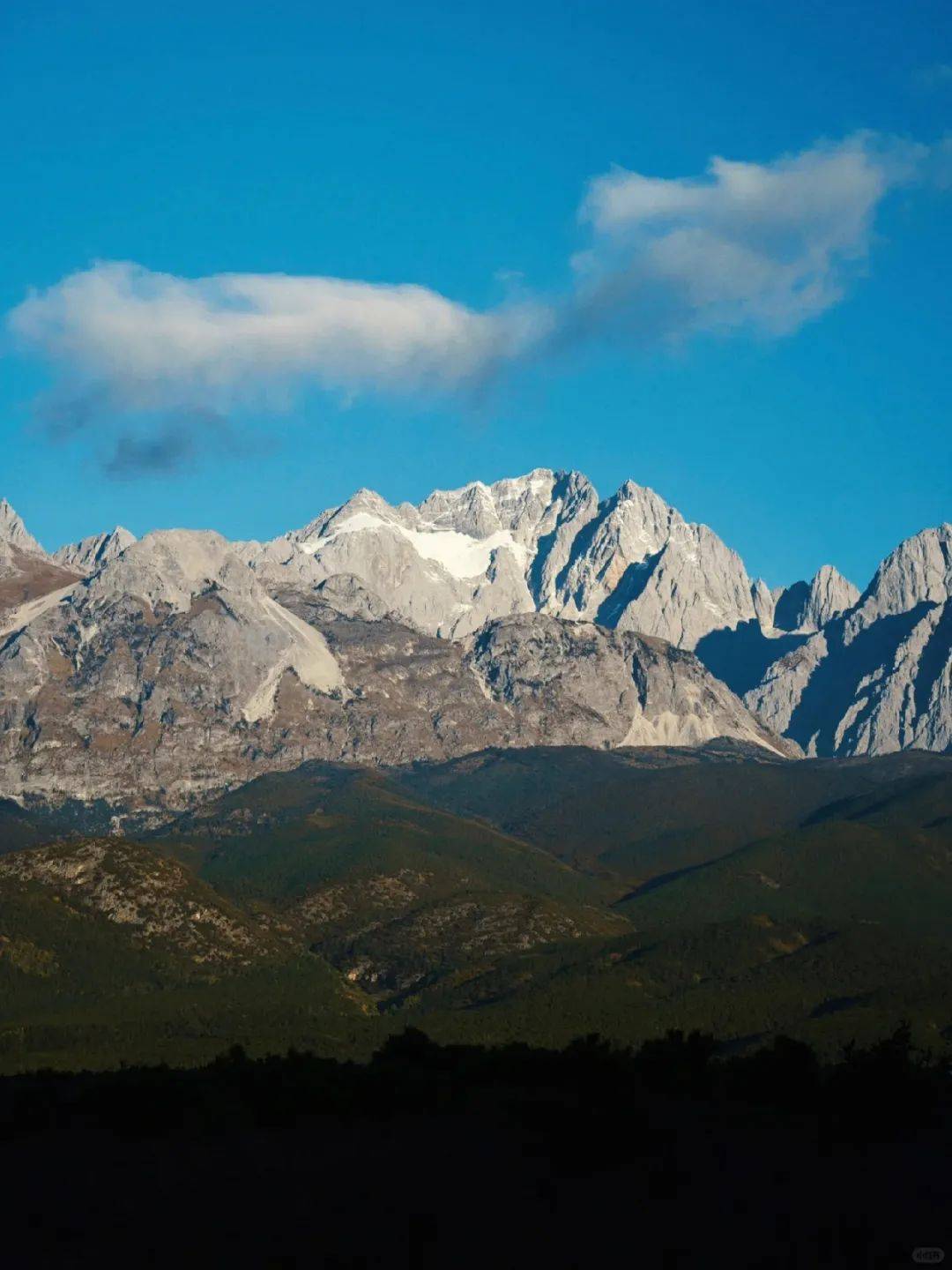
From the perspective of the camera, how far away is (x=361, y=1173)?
167ft

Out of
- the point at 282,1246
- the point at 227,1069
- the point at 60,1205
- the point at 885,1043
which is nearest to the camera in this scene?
the point at 282,1246

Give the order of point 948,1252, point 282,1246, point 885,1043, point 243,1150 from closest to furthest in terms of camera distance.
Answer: point 948,1252
point 282,1246
point 243,1150
point 885,1043

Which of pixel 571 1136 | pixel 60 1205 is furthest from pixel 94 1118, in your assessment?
pixel 571 1136

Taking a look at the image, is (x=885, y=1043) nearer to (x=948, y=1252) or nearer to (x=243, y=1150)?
(x=948, y=1252)

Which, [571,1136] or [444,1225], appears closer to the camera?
[444,1225]

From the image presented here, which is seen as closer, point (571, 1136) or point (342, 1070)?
point (571, 1136)

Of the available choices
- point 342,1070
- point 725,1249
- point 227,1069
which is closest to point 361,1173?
point 725,1249

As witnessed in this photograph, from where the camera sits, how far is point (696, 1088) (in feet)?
212

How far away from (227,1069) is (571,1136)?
38.0 meters

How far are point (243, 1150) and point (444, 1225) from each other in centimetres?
1267

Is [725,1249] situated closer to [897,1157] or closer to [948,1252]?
[948,1252]

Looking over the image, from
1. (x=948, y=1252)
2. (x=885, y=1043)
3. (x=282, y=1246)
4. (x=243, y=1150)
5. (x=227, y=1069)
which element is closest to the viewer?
(x=948, y=1252)

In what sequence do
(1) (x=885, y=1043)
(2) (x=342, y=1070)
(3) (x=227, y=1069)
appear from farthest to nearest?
(3) (x=227, y=1069)
(2) (x=342, y=1070)
(1) (x=885, y=1043)

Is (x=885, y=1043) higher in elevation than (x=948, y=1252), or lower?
higher
